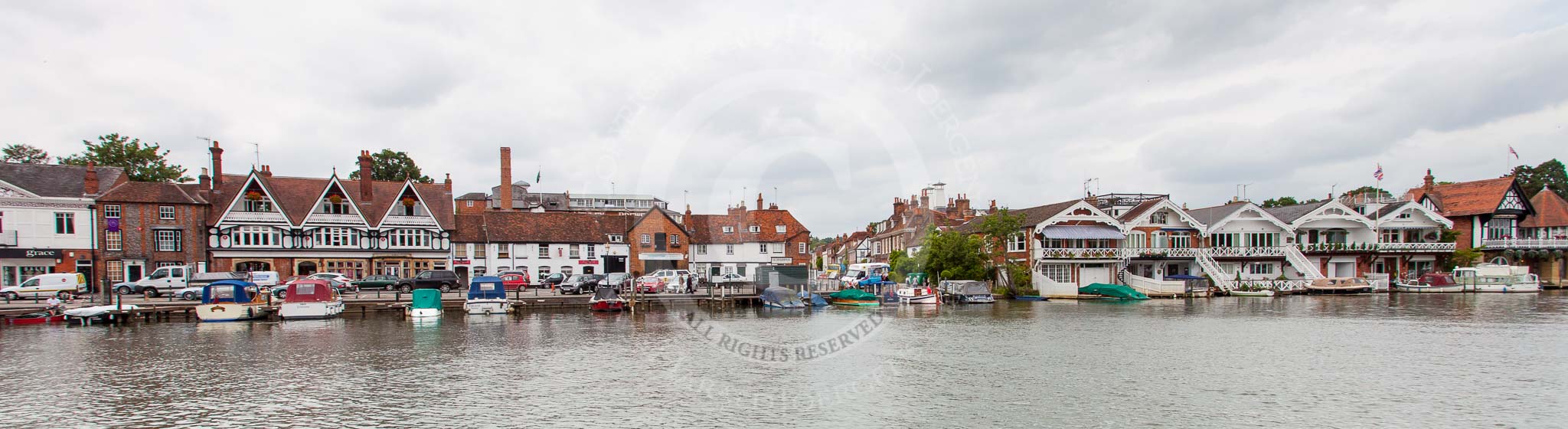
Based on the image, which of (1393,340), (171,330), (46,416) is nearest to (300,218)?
(171,330)

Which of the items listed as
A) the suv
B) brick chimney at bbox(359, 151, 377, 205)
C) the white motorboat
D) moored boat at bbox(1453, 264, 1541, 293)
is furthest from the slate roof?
moored boat at bbox(1453, 264, 1541, 293)

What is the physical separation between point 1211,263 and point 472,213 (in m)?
58.2

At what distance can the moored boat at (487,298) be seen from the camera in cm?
4338

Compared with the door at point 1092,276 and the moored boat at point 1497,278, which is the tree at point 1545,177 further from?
the door at point 1092,276

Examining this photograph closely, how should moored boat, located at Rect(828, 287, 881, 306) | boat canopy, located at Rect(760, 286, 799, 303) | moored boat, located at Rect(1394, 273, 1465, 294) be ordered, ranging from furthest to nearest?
moored boat, located at Rect(1394, 273, 1465, 294) → moored boat, located at Rect(828, 287, 881, 306) → boat canopy, located at Rect(760, 286, 799, 303)

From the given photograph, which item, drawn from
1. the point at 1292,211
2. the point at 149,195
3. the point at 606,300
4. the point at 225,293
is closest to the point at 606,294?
the point at 606,300

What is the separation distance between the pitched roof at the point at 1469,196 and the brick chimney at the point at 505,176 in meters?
73.0

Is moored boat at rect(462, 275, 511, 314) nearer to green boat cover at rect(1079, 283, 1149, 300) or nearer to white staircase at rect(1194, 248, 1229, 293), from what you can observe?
green boat cover at rect(1079, 283, 1149, 300)

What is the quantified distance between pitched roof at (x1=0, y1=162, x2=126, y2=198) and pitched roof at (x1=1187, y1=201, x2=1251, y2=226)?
78.3 meters

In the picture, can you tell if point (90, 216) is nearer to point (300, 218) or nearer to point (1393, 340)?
point (300, 218)

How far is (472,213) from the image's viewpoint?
224ft

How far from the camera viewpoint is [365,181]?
6378 centimetres

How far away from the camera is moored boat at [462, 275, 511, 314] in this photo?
43375 millimetres

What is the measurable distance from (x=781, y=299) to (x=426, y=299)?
19.6m
